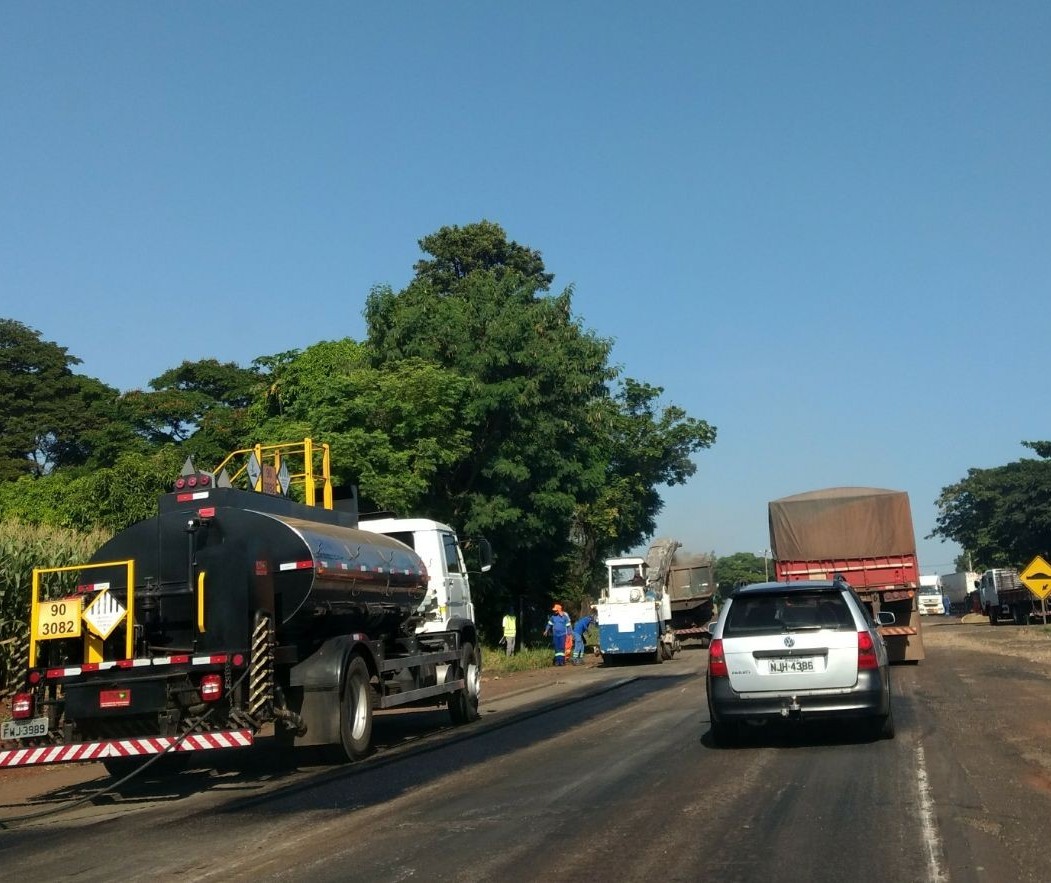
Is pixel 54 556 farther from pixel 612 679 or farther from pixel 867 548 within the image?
pixel 867 548

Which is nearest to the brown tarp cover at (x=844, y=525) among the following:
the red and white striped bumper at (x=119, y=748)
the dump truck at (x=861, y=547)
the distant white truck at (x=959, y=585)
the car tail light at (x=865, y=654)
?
the dump truck at (x=861, y=547)

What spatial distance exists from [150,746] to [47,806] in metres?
1.12

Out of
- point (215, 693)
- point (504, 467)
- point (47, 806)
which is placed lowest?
point (47, 806)

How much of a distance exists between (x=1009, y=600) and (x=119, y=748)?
177 ft

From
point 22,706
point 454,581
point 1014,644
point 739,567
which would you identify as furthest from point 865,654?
point 739,567

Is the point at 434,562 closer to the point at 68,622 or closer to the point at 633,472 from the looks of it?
the point at 68,622

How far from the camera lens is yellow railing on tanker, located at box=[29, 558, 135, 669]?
1184cm

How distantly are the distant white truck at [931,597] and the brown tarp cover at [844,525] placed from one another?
6657cm

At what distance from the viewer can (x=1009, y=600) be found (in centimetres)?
5762

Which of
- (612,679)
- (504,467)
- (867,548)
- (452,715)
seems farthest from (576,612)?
(452,715)

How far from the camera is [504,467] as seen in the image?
1384 inches

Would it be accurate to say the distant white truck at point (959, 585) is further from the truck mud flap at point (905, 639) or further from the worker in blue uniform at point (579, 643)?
the truck mud flap at point (905, 639)

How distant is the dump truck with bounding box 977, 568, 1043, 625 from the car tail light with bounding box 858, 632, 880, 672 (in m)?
46.8

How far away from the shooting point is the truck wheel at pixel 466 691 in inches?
690
